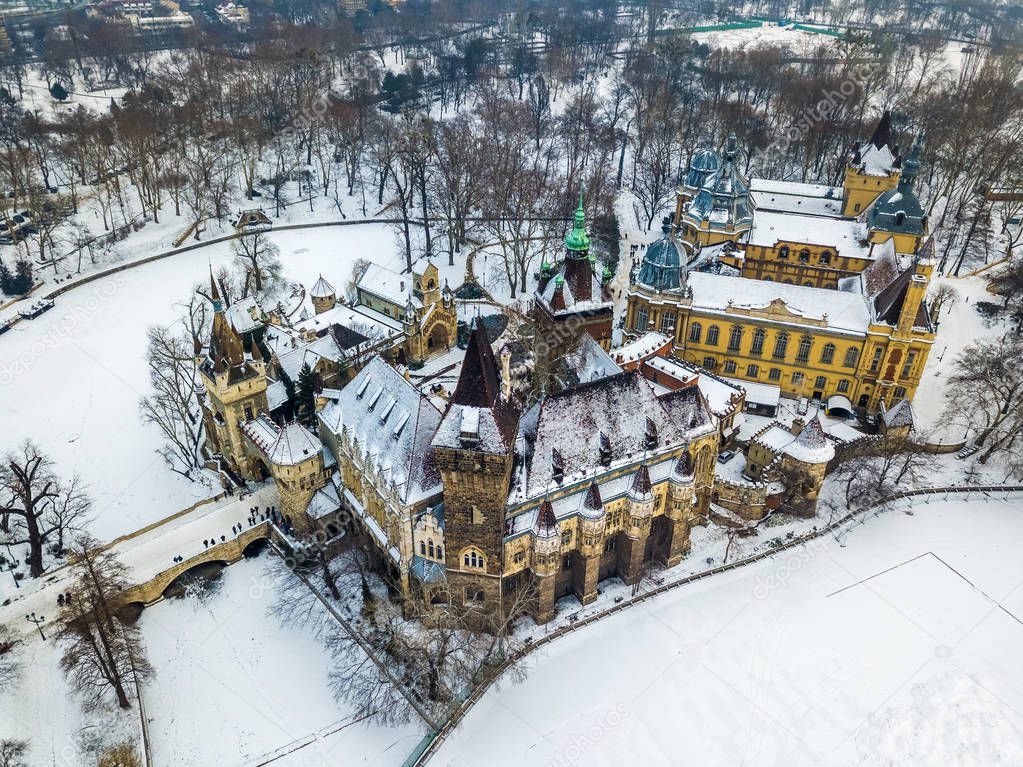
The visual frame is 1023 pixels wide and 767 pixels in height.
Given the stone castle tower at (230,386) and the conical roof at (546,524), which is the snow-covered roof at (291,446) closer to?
the stone castle tower at (230,386)

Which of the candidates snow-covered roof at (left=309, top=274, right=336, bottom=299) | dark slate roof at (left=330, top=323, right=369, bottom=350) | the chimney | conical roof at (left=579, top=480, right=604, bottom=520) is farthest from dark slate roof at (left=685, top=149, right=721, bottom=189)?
the chimney

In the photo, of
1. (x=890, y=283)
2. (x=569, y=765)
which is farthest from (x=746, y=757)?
(x=890, y=283)

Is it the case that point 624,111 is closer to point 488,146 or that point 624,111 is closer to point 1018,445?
point 488,146

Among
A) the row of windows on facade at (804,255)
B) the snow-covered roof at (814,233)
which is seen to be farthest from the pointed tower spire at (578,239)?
the row of windows on facade at (804,255)

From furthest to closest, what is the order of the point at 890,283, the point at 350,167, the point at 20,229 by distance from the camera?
the point at 350,167 → the point at 20,229 → the point at 890,283

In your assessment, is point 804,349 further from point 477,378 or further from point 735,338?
point 477,378

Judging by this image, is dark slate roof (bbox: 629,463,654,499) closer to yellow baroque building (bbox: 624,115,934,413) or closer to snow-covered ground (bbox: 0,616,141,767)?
yellow baroque building (bbox: 624,115,934,413)

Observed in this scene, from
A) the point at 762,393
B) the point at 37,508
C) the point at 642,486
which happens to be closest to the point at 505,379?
the point at 642,486
